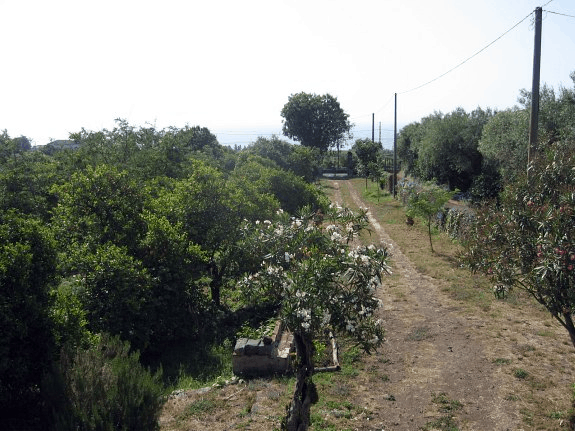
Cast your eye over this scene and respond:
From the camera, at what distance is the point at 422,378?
8.57 m

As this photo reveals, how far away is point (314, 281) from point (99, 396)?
3313mm

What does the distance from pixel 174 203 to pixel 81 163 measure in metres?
6.38

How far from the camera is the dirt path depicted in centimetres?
724

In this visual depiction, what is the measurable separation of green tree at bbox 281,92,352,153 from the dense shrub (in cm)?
5894

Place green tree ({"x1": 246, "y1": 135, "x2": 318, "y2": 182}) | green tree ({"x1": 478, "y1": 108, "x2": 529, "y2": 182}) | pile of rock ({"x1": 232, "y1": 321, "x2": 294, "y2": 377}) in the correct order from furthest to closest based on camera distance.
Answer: green tree ({"x1": 246, "y1": 135, "x2": 318, "y2": 182})
green tree ({"x1": 478, "y1": 108, "x2": 529, "y2": 182})
pile of rock ({"x1": 232, "y1": 321, "x2": 294, "y2": 377})

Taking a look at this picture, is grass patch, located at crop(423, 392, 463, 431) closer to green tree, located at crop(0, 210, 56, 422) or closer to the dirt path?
the dirt path

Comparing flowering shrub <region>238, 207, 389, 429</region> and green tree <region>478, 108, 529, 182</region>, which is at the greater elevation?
green tree <region>478, 108, 529, 182</region>

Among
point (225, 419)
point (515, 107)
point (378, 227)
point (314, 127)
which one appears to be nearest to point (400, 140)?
point (314, 127)

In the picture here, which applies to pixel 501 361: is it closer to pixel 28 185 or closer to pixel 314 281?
pixel 314 281

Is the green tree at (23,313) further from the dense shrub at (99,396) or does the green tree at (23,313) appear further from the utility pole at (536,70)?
the utility pole at (536,70)

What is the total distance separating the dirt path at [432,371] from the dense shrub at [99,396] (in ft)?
11.5

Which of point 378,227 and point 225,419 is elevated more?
point 378,227

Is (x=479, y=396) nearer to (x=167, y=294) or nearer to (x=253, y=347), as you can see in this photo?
(x=253, y=347)

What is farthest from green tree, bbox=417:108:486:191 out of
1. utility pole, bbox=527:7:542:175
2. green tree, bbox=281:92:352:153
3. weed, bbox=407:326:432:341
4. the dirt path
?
green tree, bbox=281:92:352:153
